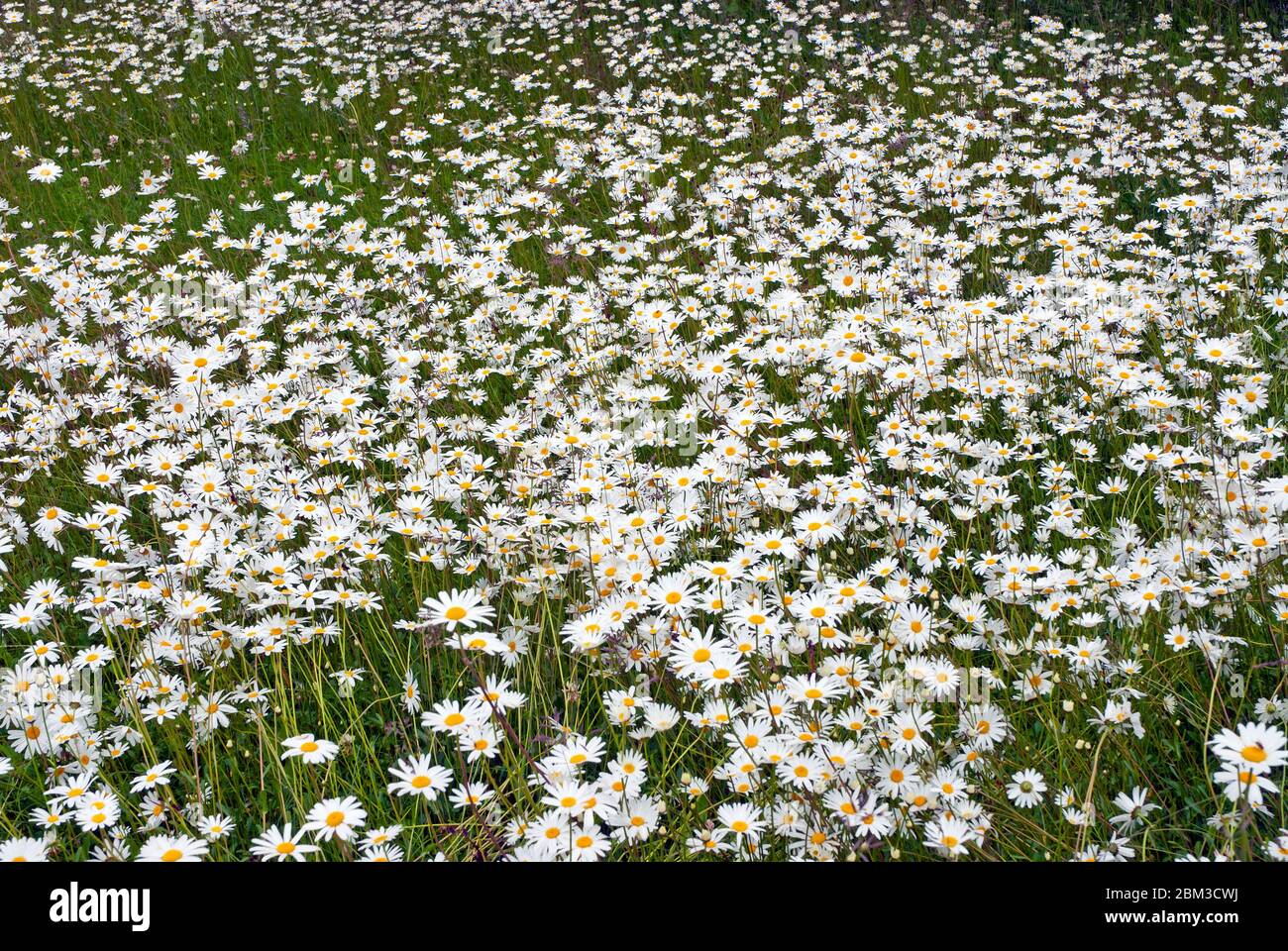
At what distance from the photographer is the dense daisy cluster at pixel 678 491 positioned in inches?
88.2

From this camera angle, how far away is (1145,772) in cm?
233

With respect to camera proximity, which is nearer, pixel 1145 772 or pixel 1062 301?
pixel 1145 772

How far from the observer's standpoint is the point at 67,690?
262cm

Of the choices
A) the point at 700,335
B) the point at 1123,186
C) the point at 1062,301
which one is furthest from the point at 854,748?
the point at 1123,186

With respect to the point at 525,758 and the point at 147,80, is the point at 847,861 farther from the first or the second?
the point at 147,80

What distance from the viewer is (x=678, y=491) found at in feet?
10.4

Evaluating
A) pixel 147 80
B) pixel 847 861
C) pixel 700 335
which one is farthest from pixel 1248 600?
pixel 147 80

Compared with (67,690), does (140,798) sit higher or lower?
lower

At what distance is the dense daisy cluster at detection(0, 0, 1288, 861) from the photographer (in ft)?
7.35

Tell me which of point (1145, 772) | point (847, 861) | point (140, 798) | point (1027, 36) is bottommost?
point (140, 798)

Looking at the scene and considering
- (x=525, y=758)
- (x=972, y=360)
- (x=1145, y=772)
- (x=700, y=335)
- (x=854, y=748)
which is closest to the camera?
(x=854, y=748)

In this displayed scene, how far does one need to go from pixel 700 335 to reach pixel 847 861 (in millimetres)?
2686

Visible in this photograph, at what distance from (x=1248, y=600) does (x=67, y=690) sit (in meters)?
3.29
